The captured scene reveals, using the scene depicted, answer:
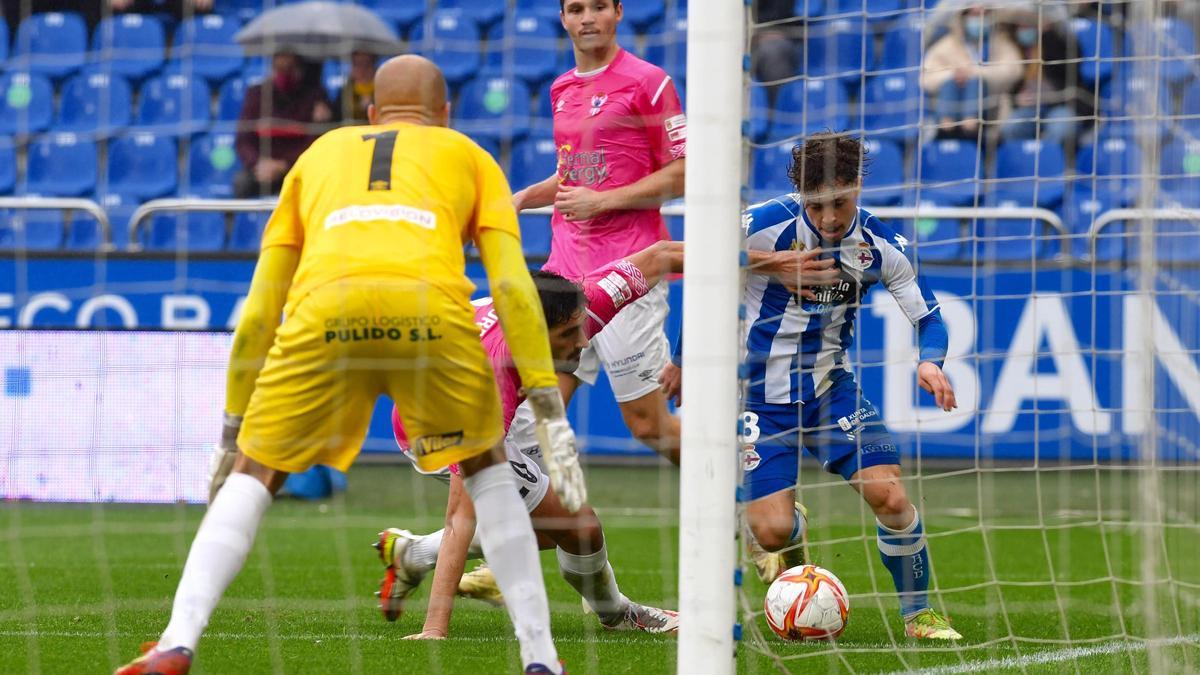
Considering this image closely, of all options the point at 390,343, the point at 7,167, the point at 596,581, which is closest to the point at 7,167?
the point at 7,167

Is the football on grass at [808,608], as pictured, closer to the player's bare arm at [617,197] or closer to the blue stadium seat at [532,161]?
the player's bare arm at [617,197]

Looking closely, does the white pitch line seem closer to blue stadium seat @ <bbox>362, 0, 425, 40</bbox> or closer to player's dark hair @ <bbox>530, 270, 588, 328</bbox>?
player's dark hair @ <bbox>530, 270, 588, 328</bbox>

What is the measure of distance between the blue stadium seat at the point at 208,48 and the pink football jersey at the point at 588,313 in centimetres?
672

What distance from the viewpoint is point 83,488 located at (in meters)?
9.24

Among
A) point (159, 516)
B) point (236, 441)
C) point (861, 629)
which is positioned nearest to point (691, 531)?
point (236, 441)

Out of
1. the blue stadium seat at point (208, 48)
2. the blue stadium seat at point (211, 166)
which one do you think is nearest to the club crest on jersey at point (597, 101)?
the blue stadium seat at point (211, 166)

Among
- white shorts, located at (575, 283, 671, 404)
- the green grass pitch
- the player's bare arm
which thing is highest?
the player's bare arm

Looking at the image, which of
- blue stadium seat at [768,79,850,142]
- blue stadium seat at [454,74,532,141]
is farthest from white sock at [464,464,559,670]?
blue stadium seat at [768,79,850,142]

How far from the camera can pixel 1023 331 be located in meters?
9.52

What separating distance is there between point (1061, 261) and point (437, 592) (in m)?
5.56

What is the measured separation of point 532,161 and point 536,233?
64 cm

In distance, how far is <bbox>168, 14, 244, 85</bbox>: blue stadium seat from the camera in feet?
38.4

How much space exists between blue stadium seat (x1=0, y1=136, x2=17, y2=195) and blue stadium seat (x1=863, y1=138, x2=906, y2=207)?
6.22 meters

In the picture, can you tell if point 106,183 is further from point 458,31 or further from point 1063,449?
point 1063,449
